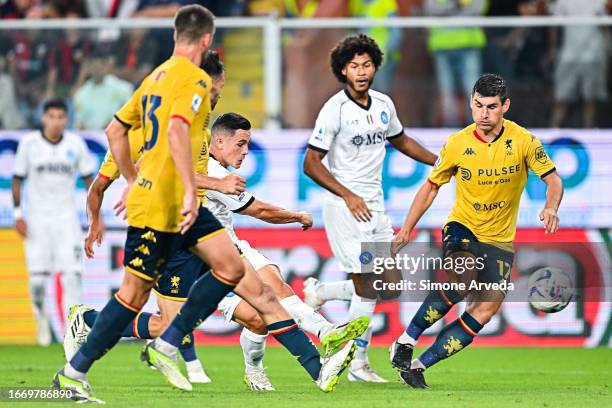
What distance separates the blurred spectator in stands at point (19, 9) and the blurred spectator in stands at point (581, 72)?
6368mm

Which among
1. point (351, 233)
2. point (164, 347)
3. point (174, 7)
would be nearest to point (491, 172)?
point (351, 233)

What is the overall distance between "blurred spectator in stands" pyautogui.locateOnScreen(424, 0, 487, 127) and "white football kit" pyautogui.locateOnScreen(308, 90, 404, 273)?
374 centimetres

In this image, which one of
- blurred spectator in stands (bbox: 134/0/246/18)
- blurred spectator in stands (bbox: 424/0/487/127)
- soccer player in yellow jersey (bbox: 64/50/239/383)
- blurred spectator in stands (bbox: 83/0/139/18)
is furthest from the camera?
blurred spectator in stands (bbox: 83/0/139/18)

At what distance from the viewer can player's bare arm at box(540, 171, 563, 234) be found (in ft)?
30.4

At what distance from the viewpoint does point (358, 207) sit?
35.3ft

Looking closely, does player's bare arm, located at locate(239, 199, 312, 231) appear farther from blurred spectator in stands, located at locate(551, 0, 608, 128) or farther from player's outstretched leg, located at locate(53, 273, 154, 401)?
blurred spectator in stands, located at locate(551, 0, 608, 128)

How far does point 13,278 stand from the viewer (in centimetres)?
1538

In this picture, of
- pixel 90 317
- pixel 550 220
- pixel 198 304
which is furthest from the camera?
pixel 90 317

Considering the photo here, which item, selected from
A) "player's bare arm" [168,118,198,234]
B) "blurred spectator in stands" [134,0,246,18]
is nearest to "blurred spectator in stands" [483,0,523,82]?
"blurred spectator in stands" [134,0,246,18]

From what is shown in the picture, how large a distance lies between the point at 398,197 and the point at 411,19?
6.71 ft

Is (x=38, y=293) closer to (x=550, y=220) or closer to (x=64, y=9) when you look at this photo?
(x=64, y=9)

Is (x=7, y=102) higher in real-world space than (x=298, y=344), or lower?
higher

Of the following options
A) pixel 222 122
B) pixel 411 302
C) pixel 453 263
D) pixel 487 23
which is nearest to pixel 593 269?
pixel 411 302

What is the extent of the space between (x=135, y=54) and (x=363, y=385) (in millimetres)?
6115
